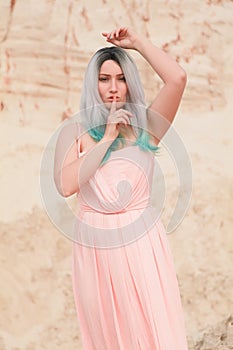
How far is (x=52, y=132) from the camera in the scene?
17.9 feet

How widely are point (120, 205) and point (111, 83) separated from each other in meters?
0.37

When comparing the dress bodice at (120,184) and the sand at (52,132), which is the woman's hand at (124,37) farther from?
the sand at (52,132)

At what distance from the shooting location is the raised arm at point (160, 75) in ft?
9.42

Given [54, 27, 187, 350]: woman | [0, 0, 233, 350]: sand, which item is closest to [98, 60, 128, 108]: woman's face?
[54, 27, 187, 350]: woman

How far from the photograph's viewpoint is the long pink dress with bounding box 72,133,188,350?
2.81m

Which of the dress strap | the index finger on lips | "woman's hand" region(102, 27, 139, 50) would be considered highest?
"woman's hand" region(102, 27, 139, 50)

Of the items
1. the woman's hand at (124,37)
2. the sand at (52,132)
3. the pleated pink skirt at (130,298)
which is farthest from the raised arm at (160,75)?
the sand at (52,132)

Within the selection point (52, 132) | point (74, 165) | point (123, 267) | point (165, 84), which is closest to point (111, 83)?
point (165, 84)

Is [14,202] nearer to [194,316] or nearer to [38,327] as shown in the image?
[38,327]

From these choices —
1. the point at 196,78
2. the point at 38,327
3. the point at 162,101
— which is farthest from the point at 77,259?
the point at 196,78

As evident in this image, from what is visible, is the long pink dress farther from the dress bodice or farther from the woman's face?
the woman's face

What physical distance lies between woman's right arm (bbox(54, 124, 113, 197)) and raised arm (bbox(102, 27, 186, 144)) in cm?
18

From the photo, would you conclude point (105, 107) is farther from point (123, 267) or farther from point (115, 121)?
point (123, 267)

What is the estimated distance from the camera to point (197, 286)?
17.5ft
